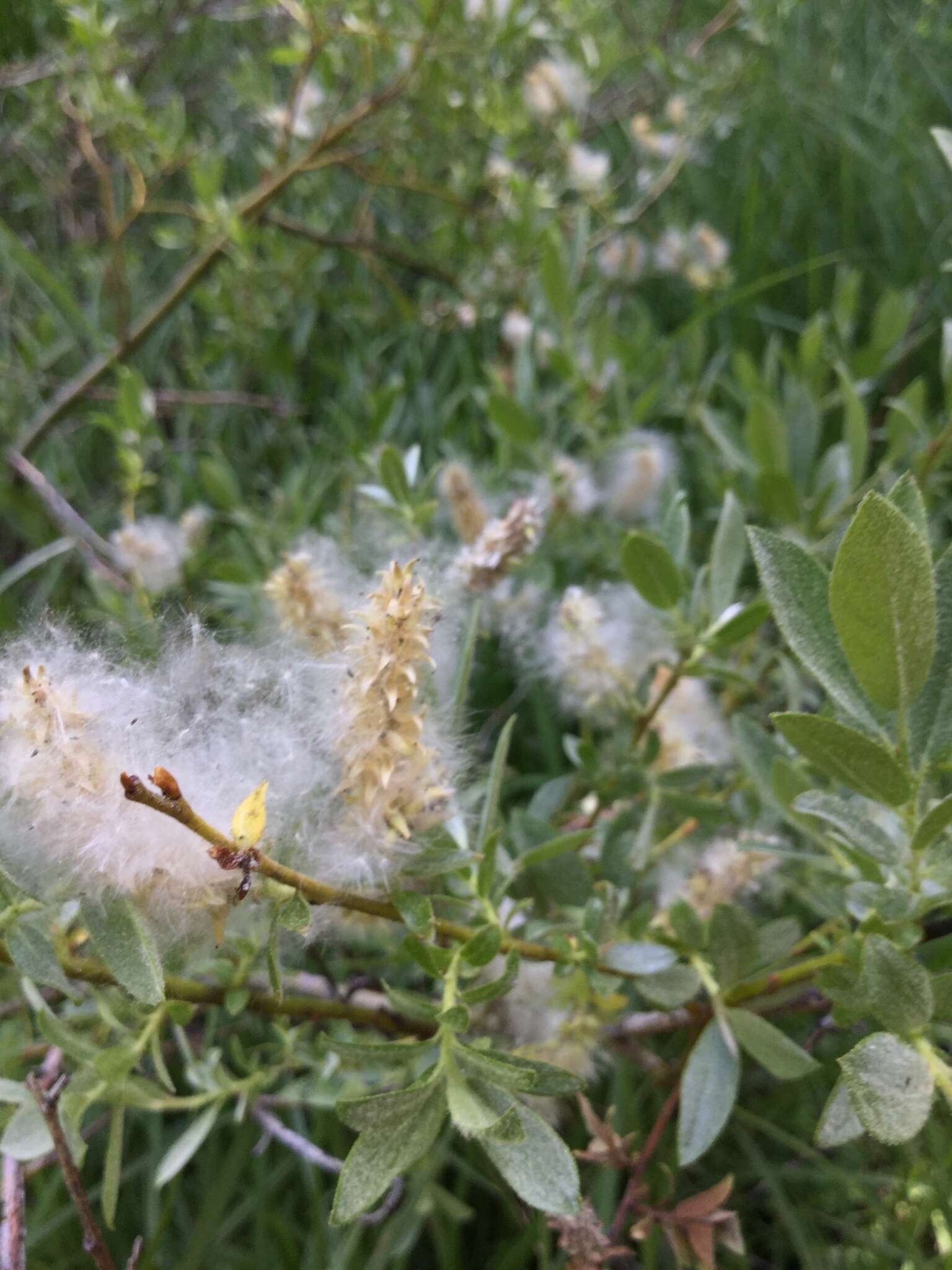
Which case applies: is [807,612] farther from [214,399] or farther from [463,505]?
[214,399]

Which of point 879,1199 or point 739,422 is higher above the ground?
point 739,422

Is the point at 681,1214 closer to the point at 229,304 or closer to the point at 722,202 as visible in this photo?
the point at 229,304

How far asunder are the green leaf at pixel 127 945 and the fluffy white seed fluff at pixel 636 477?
0.82 metres

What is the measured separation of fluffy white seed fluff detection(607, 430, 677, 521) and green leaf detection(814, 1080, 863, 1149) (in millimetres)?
739

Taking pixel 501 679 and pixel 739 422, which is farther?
pixel 739 422

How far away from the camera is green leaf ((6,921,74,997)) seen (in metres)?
0.45

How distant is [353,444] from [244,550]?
257 millimetres

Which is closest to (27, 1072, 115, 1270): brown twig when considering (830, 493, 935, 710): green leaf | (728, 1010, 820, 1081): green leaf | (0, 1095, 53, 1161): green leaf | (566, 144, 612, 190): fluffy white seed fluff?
(0, 1095, 53, 1161): green leaf

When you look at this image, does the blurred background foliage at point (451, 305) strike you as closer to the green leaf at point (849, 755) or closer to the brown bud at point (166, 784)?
the brown bud at point (166, 784)

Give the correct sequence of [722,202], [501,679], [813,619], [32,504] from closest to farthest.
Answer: [813,619]
[501,679]
[32,504]
[722,202]

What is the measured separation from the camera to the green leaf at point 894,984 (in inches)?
17.2

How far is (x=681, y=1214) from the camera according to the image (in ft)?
2.02

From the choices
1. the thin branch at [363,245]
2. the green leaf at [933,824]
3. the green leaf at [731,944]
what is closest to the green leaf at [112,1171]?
the green leaf at [731,944]

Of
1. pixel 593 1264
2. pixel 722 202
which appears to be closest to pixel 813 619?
pixel 593 1264
